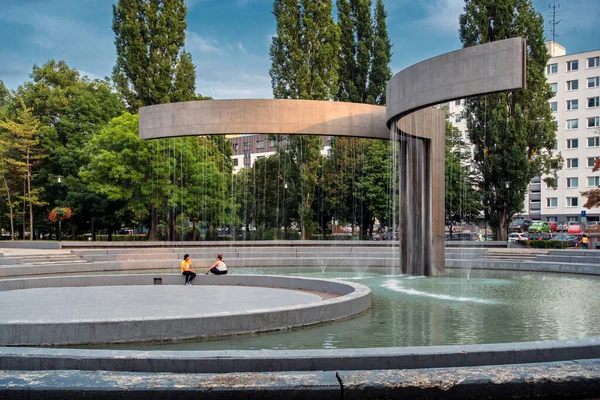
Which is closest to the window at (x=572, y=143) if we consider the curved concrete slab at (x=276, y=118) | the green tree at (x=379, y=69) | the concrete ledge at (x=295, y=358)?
the green tree at (x=379, y=69)

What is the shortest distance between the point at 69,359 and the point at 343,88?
4164cm

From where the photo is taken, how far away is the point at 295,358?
263 inches

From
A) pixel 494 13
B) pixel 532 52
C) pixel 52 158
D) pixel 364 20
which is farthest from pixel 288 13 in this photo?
pixel 52 158

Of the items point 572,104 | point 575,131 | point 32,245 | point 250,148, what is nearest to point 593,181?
point 575,131

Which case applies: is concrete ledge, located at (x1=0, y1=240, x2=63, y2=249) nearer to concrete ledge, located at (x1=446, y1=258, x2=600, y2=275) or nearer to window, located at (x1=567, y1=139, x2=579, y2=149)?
concrete ledge, located at (x1=446, y1=258, x2=600, y2=275)

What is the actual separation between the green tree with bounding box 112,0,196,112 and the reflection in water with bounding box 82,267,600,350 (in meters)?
30.7

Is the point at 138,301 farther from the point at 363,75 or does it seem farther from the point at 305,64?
the point at 363,75

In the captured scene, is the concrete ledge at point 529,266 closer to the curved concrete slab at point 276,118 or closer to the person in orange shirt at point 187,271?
the curved concrete slab at point 276,118

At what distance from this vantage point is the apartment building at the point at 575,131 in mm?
68375

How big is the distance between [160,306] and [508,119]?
104 feet

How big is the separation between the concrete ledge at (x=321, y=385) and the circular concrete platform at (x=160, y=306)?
433 centimetres

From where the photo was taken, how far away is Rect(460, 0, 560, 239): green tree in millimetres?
39125

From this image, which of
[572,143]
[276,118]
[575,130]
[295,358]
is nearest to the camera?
[295,358]

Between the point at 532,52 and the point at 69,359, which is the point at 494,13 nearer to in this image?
the point at 532,52
